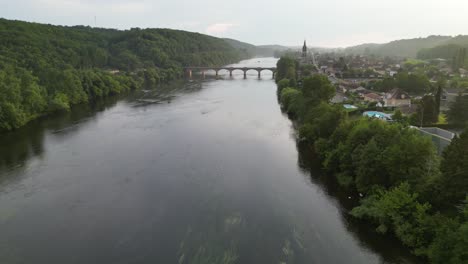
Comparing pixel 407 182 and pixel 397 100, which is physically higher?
pixel 407 182

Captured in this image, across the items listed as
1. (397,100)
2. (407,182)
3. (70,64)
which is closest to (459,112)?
(397,100)

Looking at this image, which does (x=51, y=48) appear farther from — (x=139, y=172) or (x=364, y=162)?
(x=364, y=162)

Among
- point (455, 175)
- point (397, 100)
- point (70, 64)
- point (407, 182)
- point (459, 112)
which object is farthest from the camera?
point (70, 64)

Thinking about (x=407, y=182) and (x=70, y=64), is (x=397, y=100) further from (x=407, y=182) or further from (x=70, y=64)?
(x=70, y=64)

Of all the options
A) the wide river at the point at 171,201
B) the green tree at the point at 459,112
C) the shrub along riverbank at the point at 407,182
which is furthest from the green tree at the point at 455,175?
the green tree at the point at 459,112

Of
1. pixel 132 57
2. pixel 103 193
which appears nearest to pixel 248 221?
pixel 103 193

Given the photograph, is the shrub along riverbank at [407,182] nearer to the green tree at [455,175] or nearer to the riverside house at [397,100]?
the green tree at [455,175]
